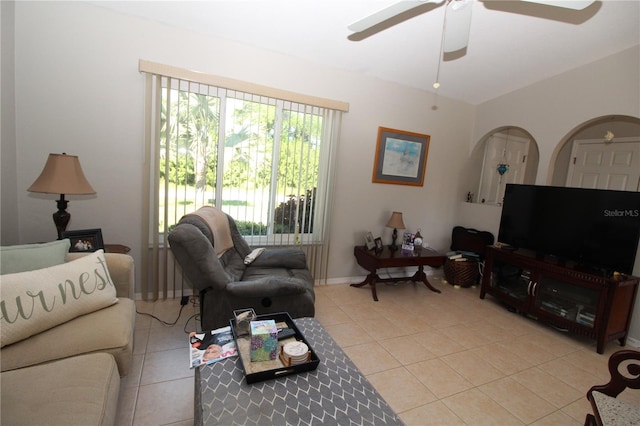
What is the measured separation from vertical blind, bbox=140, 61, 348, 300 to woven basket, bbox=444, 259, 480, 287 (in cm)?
180

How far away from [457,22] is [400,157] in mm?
1981

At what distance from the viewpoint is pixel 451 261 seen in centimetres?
384

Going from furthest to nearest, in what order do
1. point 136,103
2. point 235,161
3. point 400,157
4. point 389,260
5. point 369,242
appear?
point 400,157
point 369,242
point 389,260
point 235,161
point 136,103

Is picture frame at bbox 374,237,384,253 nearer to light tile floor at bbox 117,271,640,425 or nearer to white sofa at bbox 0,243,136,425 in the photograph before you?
light tile floor at bbox 117,271,640,425

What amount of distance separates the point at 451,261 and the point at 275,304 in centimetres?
276

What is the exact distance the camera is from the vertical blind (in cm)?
256

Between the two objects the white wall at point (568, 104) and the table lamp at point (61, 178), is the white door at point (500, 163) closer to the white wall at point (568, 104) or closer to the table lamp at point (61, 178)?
the white wall at point (568, 104)

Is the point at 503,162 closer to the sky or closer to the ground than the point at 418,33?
closer to the ground

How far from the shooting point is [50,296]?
135 centimetres

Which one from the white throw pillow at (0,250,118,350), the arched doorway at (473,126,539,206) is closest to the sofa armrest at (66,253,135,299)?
the white throw pillow at (0,250,118,350)

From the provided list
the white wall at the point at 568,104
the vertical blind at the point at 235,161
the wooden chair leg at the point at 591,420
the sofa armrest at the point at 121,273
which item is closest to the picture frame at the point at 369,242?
the vertical blind at the point at 235,161

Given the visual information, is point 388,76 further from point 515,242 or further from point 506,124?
point 515,242

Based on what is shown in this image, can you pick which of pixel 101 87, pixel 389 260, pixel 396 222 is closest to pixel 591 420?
pixel 389 260

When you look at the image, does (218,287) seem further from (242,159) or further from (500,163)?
(500,163)
